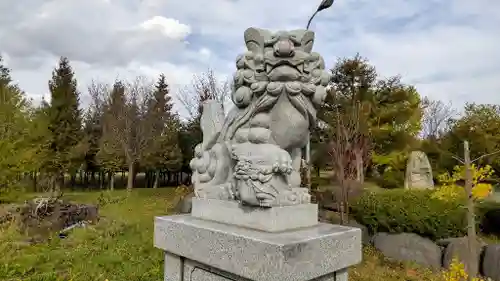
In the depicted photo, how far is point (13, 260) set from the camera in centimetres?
541

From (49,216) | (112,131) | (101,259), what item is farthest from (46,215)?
(112,131)

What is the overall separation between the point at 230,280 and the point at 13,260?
4.83 metres

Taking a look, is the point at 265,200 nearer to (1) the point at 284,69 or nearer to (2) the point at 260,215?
(2) the point at 260,215

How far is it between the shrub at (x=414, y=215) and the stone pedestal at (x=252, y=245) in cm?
563

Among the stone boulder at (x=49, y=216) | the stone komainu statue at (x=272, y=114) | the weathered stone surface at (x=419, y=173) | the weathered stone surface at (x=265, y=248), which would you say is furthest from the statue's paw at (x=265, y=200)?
the weathered stone surface at (x=419, y=173)

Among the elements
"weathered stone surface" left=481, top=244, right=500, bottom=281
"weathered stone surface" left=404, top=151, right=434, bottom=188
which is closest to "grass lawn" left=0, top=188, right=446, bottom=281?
"weathered stone surface" left=481, top=244, right=500, bottom=281

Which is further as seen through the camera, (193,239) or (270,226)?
(193,239)

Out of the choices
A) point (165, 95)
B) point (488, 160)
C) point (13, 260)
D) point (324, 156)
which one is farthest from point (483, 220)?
point (165, 95)

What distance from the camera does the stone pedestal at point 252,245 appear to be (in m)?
1.89

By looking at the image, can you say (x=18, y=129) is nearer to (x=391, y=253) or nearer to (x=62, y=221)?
(x=62, y=221)

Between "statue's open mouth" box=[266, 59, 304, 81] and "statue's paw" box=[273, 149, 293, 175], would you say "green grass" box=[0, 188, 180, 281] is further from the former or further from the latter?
"statue's open mouth" box=[266, 59, 304, 81]

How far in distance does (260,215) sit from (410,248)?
5930 millimetres

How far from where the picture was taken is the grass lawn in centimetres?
503

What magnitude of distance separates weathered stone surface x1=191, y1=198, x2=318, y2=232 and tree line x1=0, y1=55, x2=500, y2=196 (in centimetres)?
587
